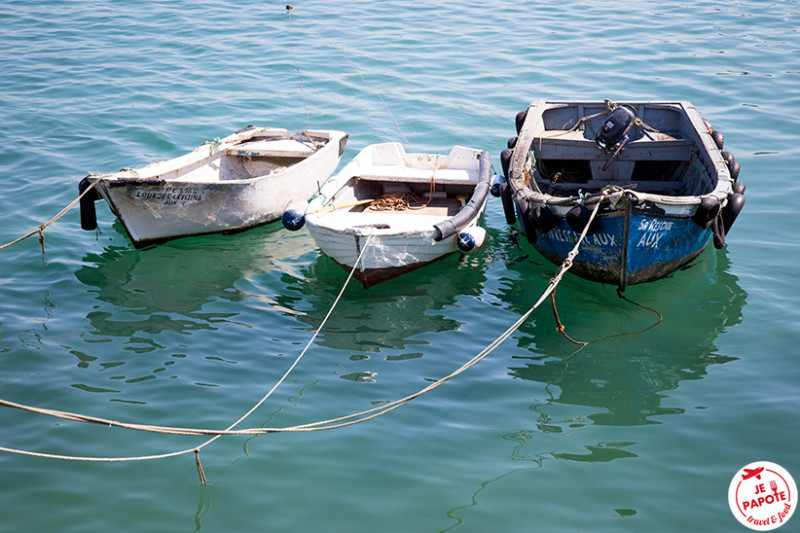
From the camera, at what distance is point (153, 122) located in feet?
48.0

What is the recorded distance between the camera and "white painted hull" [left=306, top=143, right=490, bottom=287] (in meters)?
8.43

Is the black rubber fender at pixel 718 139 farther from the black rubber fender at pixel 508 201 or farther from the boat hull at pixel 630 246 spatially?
the black rubber fender at pixel 508 201

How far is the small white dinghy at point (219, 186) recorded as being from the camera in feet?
30.4

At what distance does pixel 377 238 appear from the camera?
27.6ft

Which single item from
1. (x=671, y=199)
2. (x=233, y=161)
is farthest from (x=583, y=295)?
(x=233, y=161)

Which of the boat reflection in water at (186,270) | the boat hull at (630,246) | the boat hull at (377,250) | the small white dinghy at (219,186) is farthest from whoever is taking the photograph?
the small white dinghy at (219,186)

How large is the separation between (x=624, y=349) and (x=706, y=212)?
1.75m

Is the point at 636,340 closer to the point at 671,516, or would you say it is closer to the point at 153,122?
the point at 671,516

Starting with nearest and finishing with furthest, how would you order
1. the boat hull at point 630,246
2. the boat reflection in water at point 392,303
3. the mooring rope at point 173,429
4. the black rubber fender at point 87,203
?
the mooring rope at point 173,429, the boat hull at point 630,246, the boat reflection in water at point 392,303, the black rubber fender at point 87,203

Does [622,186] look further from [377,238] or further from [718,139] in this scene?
[377,238]

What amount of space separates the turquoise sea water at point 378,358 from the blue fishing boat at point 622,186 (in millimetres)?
637

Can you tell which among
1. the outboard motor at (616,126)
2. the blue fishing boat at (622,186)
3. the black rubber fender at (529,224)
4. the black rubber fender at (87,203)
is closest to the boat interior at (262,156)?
the black rubber fender at (87,203)

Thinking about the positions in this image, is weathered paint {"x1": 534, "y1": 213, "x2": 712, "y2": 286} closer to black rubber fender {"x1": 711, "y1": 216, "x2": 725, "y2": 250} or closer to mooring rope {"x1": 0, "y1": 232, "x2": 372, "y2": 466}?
black rubber fender {"x1": 711, "y1": 216, "x2": 725, "y2": 250}

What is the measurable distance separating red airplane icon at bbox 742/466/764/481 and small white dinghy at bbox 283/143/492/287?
13.2 ft
